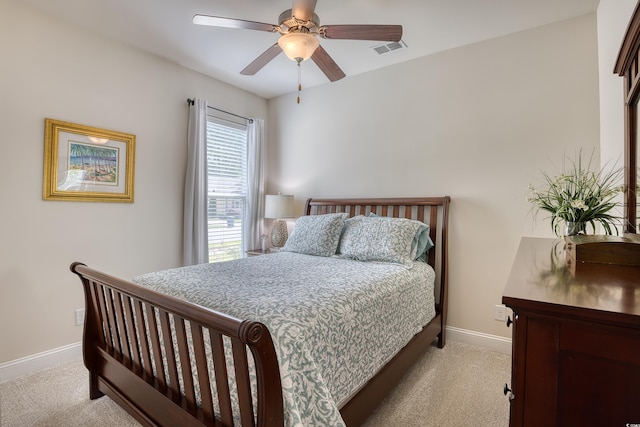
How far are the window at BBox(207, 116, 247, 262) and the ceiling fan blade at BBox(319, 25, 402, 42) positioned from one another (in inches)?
81.0

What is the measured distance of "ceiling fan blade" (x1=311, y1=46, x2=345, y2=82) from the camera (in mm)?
2123

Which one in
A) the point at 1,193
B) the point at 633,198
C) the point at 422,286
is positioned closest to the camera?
the point at 633,198

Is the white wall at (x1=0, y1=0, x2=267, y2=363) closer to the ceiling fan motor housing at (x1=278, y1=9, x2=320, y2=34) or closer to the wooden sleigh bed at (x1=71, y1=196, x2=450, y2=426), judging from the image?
the wooden sleigh bed at (x1=71, y1=196, x2=450, y2=426)

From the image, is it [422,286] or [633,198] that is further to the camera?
[422,286]

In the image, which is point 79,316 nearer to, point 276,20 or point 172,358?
point 172,358

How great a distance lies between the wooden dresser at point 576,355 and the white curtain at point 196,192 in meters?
3.04

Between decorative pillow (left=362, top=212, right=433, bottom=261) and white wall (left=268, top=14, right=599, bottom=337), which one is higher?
white wall (left=268, top=14, right=599, bottom=337)

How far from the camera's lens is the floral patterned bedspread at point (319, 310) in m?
1.17

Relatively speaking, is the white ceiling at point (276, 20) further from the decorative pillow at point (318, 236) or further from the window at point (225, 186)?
the decorative pillow at point (318, 236)

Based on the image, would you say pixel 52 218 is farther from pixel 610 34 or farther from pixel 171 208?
pixel 610 34

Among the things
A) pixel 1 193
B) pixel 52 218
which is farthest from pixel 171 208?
pixel 1 193

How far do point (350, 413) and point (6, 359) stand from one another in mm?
2473

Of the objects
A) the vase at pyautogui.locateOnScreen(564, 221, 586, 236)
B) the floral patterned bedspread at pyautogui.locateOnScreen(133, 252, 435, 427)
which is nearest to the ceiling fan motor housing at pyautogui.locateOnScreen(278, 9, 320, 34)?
the floral patterned bedspread at pyautogui.locateOnScreen(133, 252, 435, 427)

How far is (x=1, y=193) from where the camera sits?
2.20 meters
